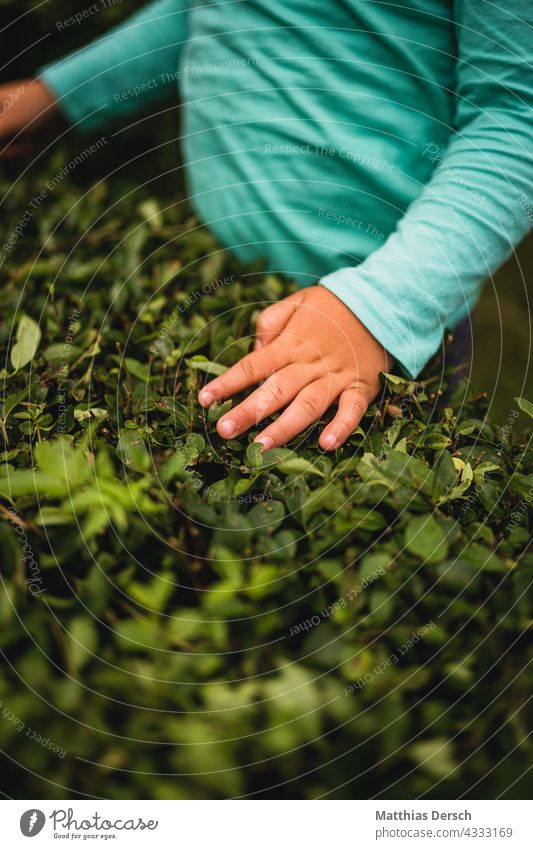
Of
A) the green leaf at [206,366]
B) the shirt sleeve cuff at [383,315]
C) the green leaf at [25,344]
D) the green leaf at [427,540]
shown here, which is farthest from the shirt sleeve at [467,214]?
the green leaf at [25,344]

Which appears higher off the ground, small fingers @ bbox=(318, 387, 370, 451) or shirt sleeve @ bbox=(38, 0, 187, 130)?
shirt sleeve @ bbox=(38, 0, 187, 130)

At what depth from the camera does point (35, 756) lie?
0.61 m

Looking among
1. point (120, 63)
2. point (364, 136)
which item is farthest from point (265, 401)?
point (120, 63)

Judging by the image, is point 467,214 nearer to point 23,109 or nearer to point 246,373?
point 246,373

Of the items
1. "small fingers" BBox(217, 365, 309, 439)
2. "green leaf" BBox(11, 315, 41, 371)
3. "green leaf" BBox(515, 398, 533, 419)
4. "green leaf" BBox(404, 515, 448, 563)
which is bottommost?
"green leaf" BBox(404, 515, 448, 563)

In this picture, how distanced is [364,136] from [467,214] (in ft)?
1.09

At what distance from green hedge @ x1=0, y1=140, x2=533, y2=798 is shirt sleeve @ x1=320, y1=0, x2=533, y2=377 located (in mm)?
134

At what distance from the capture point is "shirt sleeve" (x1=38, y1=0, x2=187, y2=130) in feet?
4.95

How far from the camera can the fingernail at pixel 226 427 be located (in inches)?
34.6

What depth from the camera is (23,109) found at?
1556mm

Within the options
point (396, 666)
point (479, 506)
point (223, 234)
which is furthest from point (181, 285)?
point (396, 666)

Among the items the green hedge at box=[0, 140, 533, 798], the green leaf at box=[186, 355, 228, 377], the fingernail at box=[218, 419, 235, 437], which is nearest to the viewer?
the green hedge at box=[0, 140, 533, 798]

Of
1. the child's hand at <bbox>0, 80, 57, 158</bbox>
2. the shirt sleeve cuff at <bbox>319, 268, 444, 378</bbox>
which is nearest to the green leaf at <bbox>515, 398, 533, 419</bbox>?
the shirt sleeve cuff at <bbox>319, 268, 444, 378</bbox>

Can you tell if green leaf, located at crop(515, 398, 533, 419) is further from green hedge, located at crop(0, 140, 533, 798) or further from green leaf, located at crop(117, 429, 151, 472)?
green leaf, located at crop(117, 429, 151, 472)
